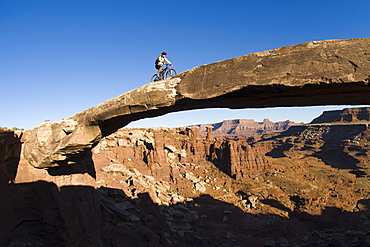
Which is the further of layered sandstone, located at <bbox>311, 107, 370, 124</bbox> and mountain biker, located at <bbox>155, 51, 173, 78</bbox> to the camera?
layered sandstone, located at <bbox>311, 107, 370, 124</bbox>

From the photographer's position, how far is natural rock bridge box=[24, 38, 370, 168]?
9.55 ft

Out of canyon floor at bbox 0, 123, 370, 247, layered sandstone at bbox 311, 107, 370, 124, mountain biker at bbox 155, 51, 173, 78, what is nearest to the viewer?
canyon floor at bbox 0, 123, 370, 247

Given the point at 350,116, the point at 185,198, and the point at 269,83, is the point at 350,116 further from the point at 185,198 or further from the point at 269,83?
the point at 269,83

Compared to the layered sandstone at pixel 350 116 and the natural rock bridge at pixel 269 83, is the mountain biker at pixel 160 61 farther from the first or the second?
the layered sandstone at pixel 350 116

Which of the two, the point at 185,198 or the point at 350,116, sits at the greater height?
the point at 350,116

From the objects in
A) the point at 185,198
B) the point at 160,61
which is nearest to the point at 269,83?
the point at 160,61

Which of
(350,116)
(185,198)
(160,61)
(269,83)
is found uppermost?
(160,61)

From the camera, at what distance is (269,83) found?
3271 mm

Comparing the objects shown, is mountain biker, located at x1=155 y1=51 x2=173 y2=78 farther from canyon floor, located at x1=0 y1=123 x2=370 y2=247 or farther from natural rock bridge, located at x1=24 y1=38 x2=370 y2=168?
canyon floor, located at x1=0 y1=123 x2=370 y2=247

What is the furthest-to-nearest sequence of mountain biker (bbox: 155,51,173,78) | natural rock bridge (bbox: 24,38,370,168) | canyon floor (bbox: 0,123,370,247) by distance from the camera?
mountain biker (bbox: 155,51,173,78) → canyon floor (bbox: 0,123,370,247) → natural rock bridge (bbox: 24,38,370,168)

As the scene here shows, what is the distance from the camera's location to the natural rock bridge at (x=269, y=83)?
9.55ft

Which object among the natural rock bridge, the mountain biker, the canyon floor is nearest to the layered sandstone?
the canyon floor

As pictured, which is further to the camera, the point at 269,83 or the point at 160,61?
the point at 160,61

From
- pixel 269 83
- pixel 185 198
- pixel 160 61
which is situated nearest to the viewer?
pixel 269 83
